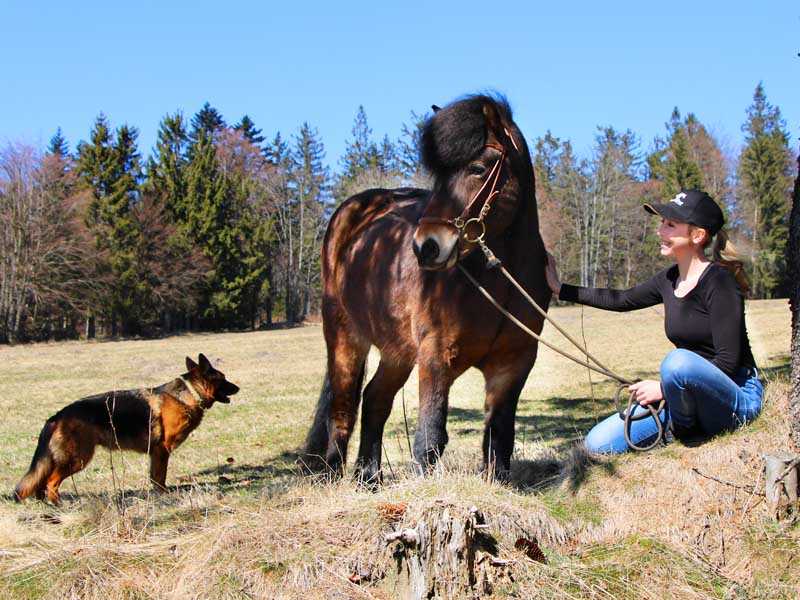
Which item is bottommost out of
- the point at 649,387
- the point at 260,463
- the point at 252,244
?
the point at 260,463

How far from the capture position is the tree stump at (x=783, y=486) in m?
3.61

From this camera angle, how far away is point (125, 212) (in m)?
42.2

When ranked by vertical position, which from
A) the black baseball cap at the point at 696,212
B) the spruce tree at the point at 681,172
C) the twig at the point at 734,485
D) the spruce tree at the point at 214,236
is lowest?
the twig at the point at 734,485

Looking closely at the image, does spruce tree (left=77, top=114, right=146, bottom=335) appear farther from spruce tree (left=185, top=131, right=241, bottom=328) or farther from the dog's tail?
the dog's tail

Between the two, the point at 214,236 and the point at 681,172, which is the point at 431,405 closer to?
the point at 214,236

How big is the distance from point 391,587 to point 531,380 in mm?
11560

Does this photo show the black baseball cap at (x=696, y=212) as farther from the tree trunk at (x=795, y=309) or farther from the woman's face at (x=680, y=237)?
the tree trunk at (x=795, y=309)

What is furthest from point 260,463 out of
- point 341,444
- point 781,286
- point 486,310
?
point 781,286

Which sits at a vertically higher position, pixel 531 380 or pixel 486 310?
pixel 486 310

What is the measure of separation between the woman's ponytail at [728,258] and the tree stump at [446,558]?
2.26 m

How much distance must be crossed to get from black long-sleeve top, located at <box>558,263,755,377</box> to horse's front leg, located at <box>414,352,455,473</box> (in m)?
1.51

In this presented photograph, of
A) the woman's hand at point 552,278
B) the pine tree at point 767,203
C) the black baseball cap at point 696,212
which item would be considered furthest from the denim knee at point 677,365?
the pine tree at point 767,203

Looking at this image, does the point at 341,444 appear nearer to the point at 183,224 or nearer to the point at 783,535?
the point at 783,535

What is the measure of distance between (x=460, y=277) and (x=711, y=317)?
1.52 metres
